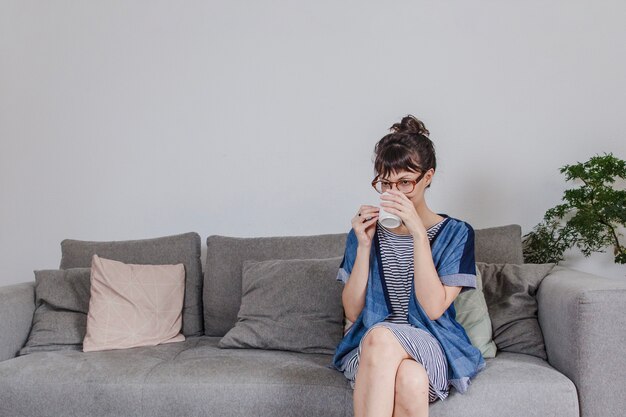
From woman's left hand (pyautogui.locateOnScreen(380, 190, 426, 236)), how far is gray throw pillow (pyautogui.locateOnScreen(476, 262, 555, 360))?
604mm

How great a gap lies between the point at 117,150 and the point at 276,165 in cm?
80

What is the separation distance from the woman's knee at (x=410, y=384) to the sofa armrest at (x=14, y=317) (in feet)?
4.89

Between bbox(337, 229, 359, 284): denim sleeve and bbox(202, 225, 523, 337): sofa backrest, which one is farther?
bbox(202, 225, 523, 337): sofa backrest

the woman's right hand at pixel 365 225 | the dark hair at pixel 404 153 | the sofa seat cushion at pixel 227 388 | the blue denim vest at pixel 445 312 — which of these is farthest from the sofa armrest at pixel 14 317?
the dark hair at pixel 404 153

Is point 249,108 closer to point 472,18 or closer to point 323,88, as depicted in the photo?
point 323,88

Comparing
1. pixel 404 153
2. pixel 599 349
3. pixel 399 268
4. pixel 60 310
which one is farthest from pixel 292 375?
pixel 60 310

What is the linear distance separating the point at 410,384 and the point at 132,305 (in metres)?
1.24

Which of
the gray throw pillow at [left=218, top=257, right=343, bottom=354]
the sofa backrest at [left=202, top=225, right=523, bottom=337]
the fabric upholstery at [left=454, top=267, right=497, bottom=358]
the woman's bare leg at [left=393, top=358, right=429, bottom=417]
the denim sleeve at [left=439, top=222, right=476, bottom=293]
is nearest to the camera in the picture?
the woman's bare leg at [left=393, top=358, right=429, bottom=417]

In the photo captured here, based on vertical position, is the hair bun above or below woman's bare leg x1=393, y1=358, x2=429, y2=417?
above

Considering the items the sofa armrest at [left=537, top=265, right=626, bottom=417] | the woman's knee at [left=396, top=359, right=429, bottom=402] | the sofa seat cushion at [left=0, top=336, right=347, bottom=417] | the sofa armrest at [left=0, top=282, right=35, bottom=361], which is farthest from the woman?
the sofa armrest at [left=0, top=282, right=35, bottom=361]

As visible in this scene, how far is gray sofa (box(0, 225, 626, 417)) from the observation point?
1561 mm

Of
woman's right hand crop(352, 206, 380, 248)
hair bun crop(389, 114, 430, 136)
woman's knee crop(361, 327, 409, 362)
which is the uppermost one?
hair bun crop(389, 114, 430, 136)

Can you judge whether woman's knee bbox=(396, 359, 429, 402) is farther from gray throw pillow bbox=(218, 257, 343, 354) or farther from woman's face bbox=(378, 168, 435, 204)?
gray throw pillow bbox=(218, 257, 343, 354)

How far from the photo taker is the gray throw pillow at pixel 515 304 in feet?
6.15
